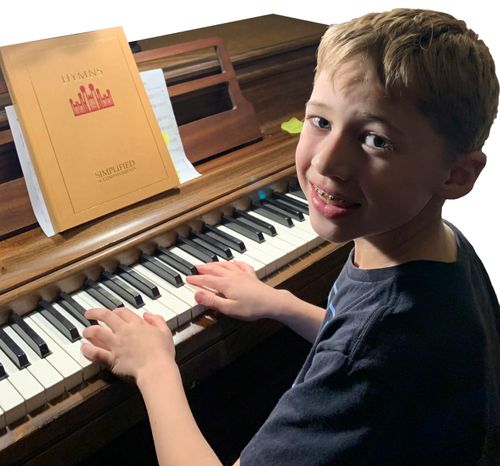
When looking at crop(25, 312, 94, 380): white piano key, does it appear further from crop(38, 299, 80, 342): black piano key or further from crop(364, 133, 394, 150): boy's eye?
crop(364, 133, 394, 150): boy's eye

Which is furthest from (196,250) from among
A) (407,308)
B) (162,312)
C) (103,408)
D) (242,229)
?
(407,308)

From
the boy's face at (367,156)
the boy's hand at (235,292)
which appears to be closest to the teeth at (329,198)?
the boy's face at (367,156)

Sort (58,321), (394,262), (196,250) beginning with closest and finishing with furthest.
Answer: (394,262) → (58,321) → (196,250)

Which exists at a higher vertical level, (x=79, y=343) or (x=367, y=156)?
(x=367, y=156)

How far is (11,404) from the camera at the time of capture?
3.25 ft

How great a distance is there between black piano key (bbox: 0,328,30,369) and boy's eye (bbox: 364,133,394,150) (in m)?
0.72

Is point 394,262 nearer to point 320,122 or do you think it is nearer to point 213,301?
point 320,122

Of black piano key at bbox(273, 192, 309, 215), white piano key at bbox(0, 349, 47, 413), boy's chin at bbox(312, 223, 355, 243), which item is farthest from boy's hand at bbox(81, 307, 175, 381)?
black piano key at bbox(273, 192, 309, 215)

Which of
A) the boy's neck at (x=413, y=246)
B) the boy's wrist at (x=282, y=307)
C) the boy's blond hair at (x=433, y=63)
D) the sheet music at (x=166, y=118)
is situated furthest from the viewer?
the sheet music at (x=166, y=118)

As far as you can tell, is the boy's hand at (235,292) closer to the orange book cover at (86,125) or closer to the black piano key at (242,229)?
the black piano key at (242,229)

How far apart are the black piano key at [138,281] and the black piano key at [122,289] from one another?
14 millimetres

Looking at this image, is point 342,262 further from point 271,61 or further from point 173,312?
point 271,61

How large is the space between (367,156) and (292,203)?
0.77 meters

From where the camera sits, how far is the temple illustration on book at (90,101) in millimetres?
1357
